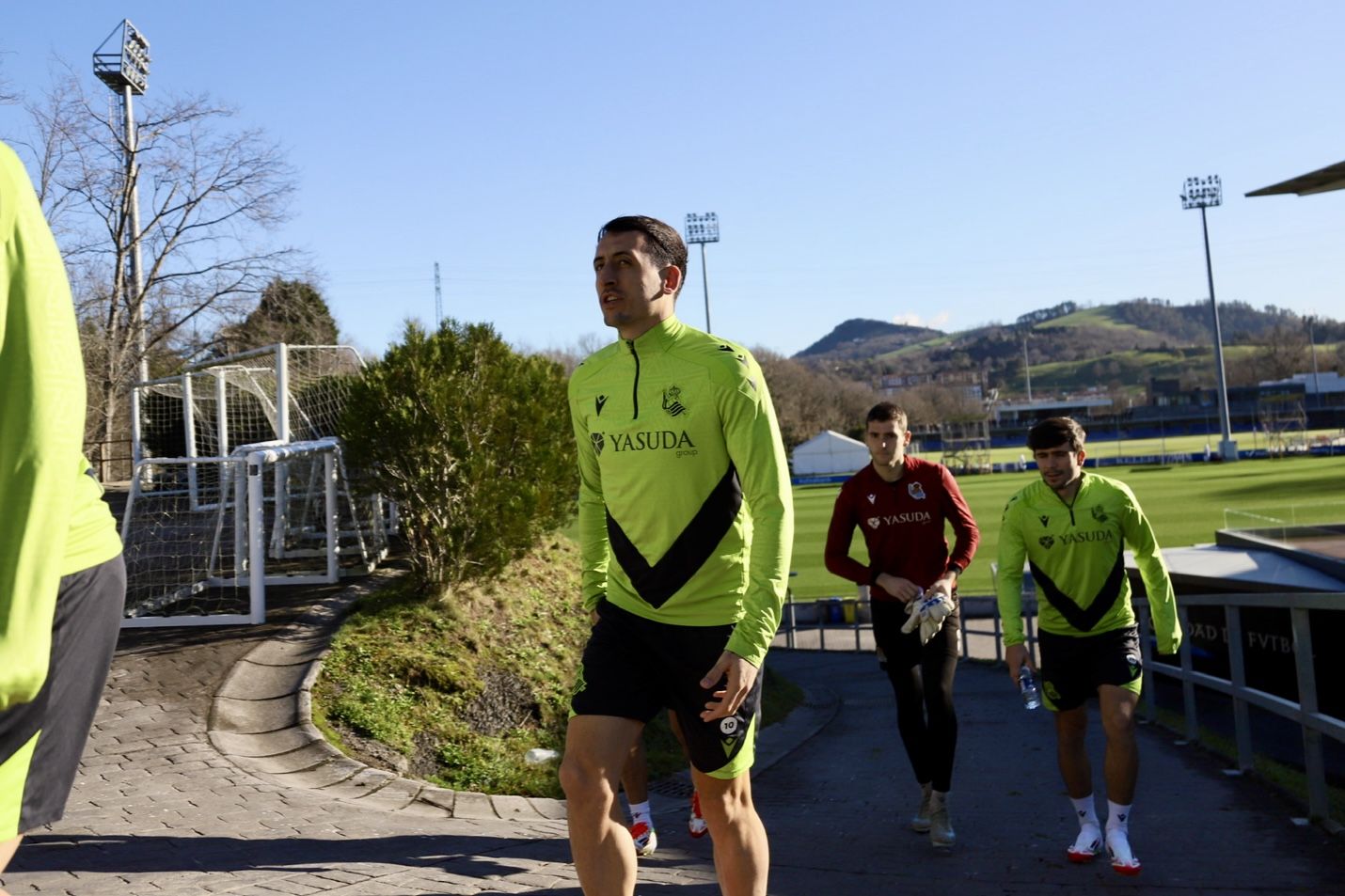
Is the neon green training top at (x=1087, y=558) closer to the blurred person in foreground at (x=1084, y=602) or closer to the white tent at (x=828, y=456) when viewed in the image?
the blurred person in foreground at (x=1084, y=602)

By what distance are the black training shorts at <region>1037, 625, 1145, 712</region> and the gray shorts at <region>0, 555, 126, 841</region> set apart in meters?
4.27

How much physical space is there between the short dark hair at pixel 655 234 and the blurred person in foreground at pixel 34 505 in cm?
211

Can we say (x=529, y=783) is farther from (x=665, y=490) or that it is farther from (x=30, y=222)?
(x=30, y=222)

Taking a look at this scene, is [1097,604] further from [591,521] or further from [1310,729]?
[591,521]

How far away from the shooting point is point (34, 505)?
1.42m

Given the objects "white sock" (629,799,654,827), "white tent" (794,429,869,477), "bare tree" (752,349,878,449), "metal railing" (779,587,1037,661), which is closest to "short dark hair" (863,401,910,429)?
"white sock" (629,799,654,827)

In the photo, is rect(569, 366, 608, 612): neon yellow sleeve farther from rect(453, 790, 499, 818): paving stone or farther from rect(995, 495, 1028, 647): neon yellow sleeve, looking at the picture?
rect(453, 790, 499, 818): paving stone

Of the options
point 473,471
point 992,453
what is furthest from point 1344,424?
point 473,471

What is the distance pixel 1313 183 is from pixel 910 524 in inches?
272

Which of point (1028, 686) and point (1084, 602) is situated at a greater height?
point (1084, 602)

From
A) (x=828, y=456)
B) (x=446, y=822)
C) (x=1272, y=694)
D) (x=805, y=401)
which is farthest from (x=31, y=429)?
(x=805, y=401)

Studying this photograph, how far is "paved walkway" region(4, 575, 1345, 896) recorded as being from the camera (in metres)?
4.57

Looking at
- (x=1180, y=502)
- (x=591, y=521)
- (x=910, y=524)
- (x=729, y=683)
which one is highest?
(x=591, y=521)

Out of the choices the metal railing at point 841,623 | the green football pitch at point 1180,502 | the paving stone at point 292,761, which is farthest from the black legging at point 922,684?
the metal railing at point 841,623
